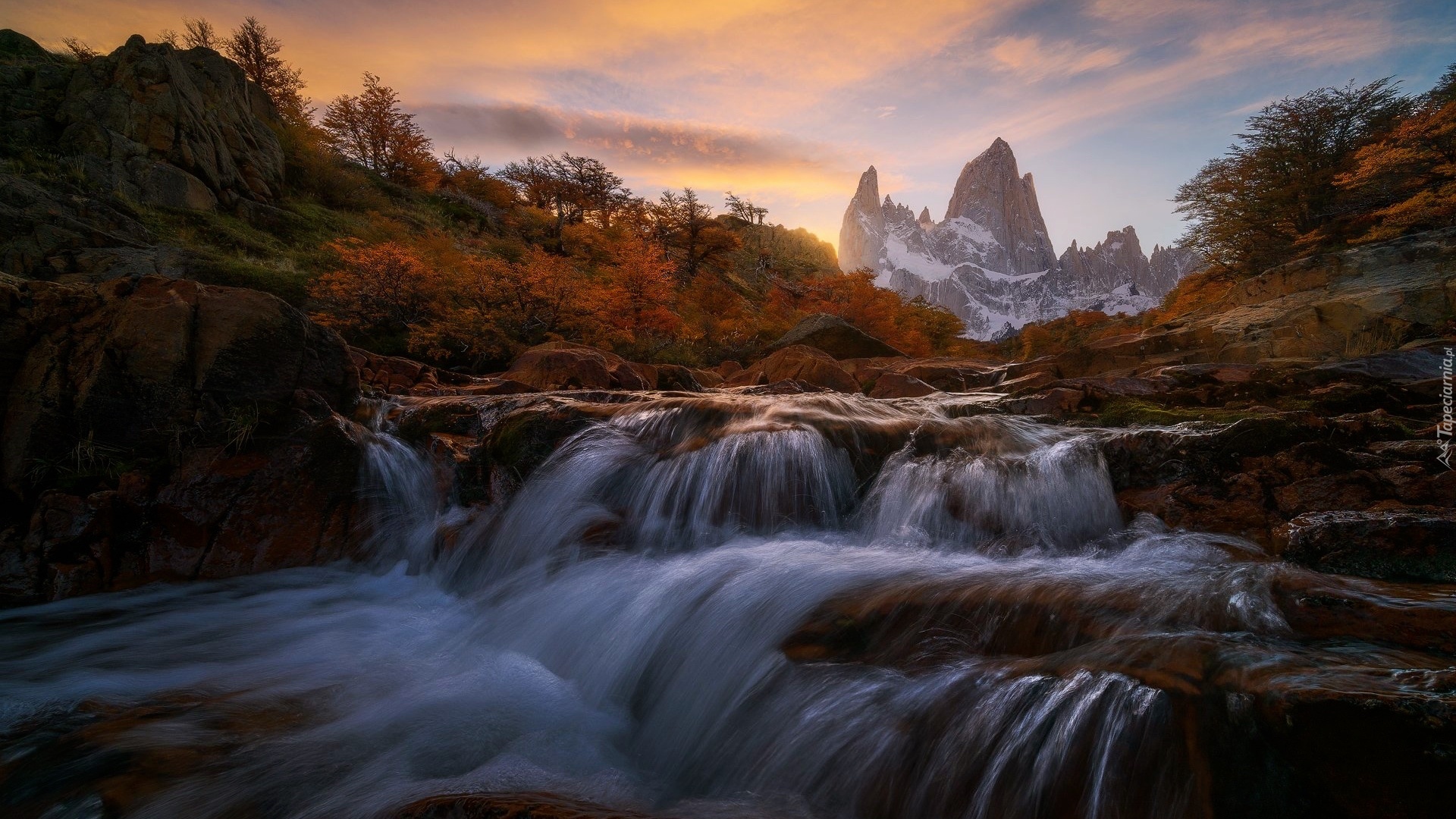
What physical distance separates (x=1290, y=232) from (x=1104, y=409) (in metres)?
19.5

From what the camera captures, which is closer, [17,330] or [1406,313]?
[17,330]

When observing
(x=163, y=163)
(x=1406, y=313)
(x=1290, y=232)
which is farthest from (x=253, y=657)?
(x=1290, y=232)

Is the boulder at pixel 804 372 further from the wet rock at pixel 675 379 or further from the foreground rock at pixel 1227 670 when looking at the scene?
the foreground rock at pixel 1227 670

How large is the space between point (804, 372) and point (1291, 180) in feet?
66.0

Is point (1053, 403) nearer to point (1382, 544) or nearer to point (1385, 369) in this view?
point (1385, 369)

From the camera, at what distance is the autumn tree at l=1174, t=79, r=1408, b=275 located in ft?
62.2

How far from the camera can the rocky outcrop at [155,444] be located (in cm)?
502

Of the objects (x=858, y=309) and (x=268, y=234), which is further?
(x=858, y=309)

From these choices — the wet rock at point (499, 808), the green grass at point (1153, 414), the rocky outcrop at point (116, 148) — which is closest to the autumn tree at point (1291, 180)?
the green grass at point (1153, 414)

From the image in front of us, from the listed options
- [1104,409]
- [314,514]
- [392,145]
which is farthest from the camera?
[392,145]

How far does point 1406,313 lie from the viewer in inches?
471

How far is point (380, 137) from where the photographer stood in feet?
122

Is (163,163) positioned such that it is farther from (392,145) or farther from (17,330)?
(392,145)

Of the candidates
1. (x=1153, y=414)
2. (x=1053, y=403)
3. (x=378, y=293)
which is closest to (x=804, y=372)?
(x=1053, y=403)
